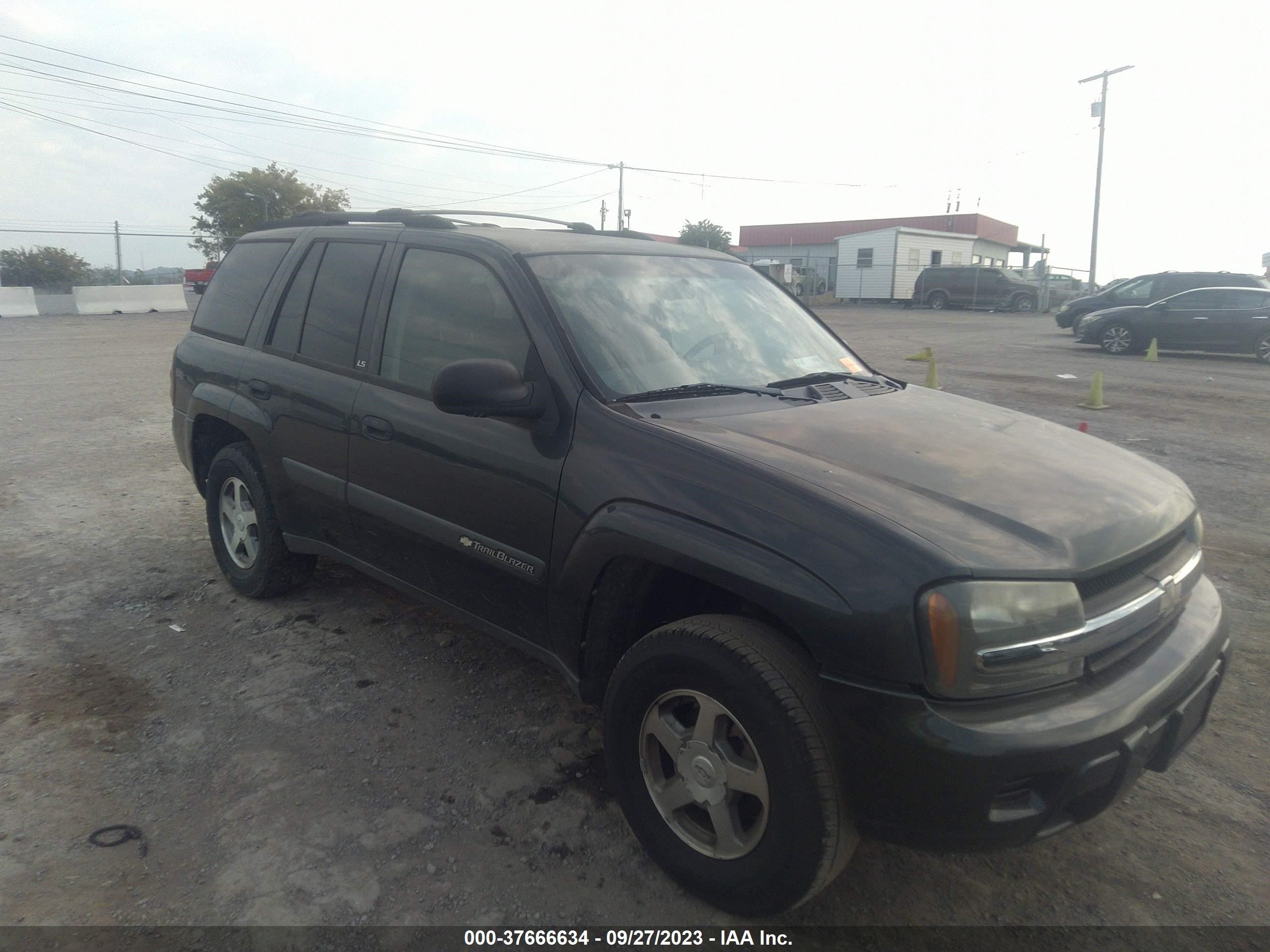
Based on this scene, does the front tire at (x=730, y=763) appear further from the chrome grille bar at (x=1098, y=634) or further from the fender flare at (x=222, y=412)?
the fender flare at (x=222, y=412)

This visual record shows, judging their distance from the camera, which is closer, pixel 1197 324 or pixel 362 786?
pixel 362 786

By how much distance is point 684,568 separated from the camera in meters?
2.40

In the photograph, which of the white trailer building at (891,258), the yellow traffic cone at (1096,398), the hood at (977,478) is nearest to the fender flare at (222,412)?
the hood at (977,478)

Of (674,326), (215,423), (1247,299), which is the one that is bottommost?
(215,423)

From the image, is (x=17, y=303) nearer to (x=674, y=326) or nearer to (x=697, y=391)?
(x=674, y=326)

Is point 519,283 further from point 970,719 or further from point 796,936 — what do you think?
point 796,936

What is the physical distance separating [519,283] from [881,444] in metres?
1.40

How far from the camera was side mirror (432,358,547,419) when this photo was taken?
2719 mm

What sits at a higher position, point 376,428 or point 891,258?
point 891,258

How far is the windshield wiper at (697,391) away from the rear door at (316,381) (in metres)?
1.37

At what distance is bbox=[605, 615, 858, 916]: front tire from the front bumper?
92 millimetres

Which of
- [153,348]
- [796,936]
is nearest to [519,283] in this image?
[796,936]

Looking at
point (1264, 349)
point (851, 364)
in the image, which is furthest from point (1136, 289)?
point (851, 364)

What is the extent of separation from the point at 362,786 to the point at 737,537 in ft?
5.50
